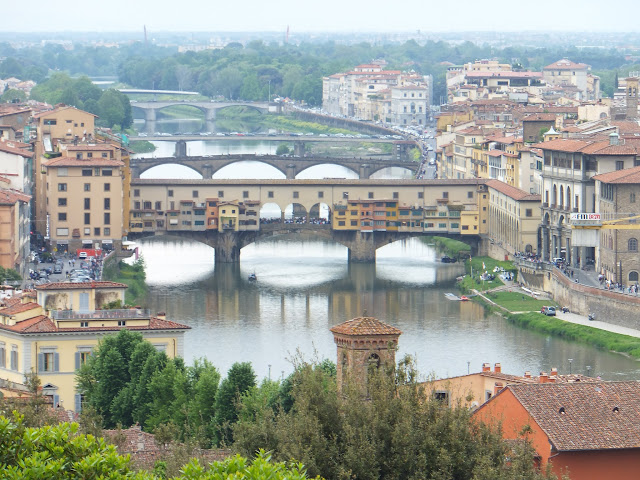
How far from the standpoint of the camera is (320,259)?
67.2 meters

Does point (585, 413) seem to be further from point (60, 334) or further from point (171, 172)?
point (171, 172)

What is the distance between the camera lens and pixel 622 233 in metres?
54.5

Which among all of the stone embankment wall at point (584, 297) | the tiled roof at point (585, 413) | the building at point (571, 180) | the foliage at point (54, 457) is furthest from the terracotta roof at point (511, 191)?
the foliage at point (54, 457)

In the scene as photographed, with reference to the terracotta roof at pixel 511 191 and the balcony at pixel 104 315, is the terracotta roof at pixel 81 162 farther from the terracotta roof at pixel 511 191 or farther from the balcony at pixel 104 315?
the balcony at pixel 104 315

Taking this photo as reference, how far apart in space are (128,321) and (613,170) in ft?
83.1

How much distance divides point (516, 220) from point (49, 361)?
3079cm

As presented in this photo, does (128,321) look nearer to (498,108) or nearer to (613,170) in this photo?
(613,170)

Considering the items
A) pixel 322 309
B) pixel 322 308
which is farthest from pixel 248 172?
pixel 322 309

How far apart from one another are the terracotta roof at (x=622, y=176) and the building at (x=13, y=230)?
647 inches

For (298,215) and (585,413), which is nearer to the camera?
(585,413)

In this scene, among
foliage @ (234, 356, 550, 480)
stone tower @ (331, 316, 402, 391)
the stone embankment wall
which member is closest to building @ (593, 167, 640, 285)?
the stone embankment wall

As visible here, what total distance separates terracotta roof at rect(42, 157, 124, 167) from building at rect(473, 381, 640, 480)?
38407 millimetres

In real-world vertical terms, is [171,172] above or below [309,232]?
above

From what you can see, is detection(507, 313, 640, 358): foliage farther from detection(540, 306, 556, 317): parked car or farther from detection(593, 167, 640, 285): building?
detection(593, 167, 640, 285): building
